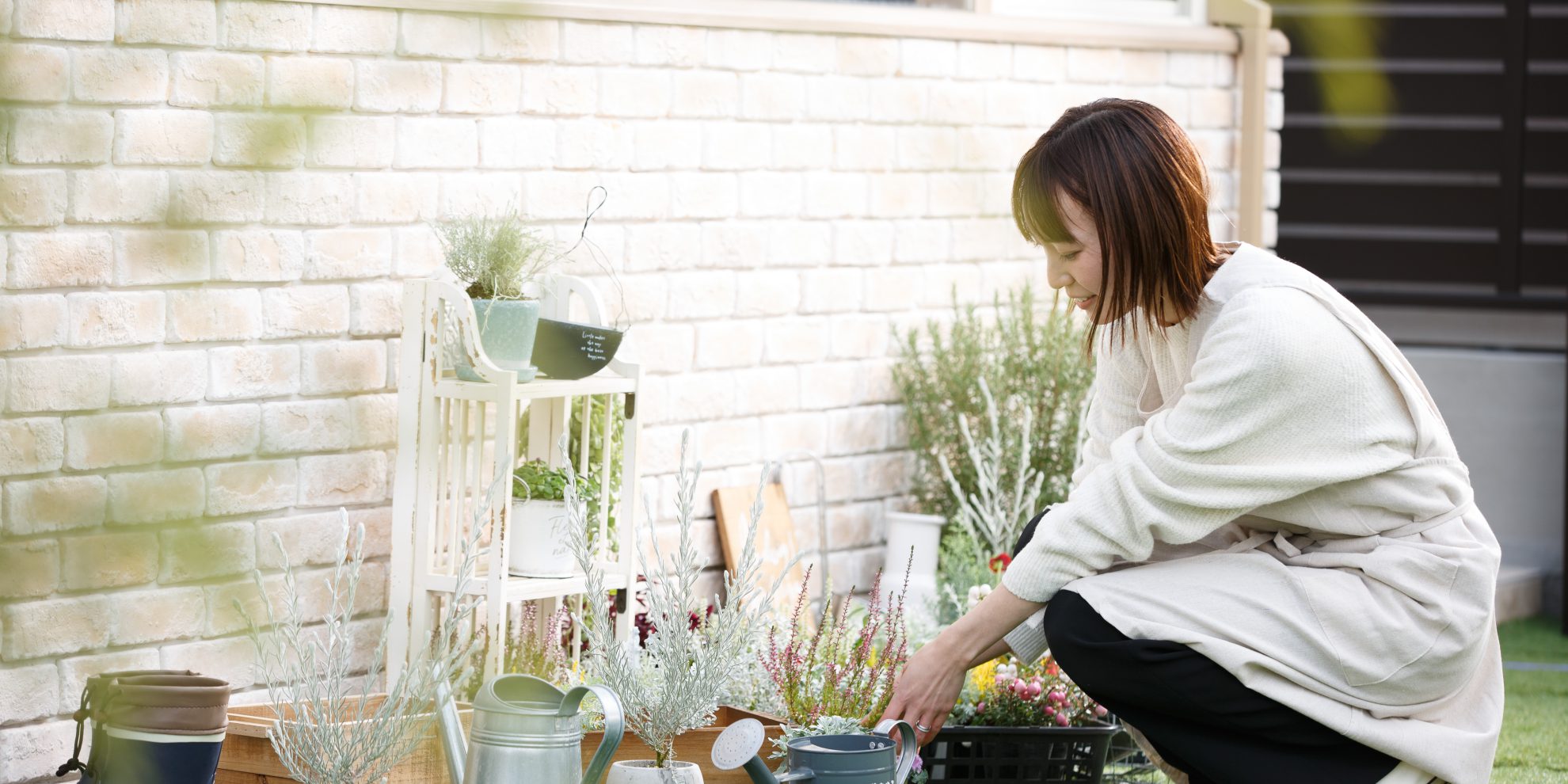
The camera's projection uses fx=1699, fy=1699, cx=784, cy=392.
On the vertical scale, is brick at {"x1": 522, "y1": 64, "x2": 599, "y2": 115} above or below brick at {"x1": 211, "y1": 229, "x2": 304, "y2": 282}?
above

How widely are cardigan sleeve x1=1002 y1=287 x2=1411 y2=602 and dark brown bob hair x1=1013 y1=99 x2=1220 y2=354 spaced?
11cm

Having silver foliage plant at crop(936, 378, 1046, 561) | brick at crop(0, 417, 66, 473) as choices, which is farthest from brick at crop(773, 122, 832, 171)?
brick at crop(0, 417, 66, 473)

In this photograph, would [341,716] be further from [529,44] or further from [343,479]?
[529,44]

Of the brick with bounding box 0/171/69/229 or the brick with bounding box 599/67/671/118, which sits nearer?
the brick with bounding box 0/171/69/229

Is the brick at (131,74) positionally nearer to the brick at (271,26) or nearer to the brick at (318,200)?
the brick at (271,26)

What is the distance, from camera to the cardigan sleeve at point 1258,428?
2.32m

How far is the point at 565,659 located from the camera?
3.28m

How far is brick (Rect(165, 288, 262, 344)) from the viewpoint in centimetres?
312

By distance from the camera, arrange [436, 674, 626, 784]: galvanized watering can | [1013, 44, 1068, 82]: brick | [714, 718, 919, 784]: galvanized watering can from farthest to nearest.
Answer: [1013, 44, 1068, 82]: brick → [436, 674, 626, 784]: galvanized watering can → [714, 718, 919, 784]: galvanized watering can

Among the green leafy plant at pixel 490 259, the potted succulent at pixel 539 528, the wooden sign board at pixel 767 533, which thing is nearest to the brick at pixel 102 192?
the green leafy plant at pixel 490 259

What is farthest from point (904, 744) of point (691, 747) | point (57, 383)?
point (57, 383)

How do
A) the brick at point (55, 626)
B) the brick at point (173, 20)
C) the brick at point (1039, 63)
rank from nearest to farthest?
the brick at point (55, 626) → the brick at point (173, 20) → the brick at point (1039, 63)

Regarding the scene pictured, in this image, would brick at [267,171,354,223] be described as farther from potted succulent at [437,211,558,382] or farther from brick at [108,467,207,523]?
brick at [108,467,207,523]

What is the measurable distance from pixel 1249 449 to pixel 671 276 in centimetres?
202
